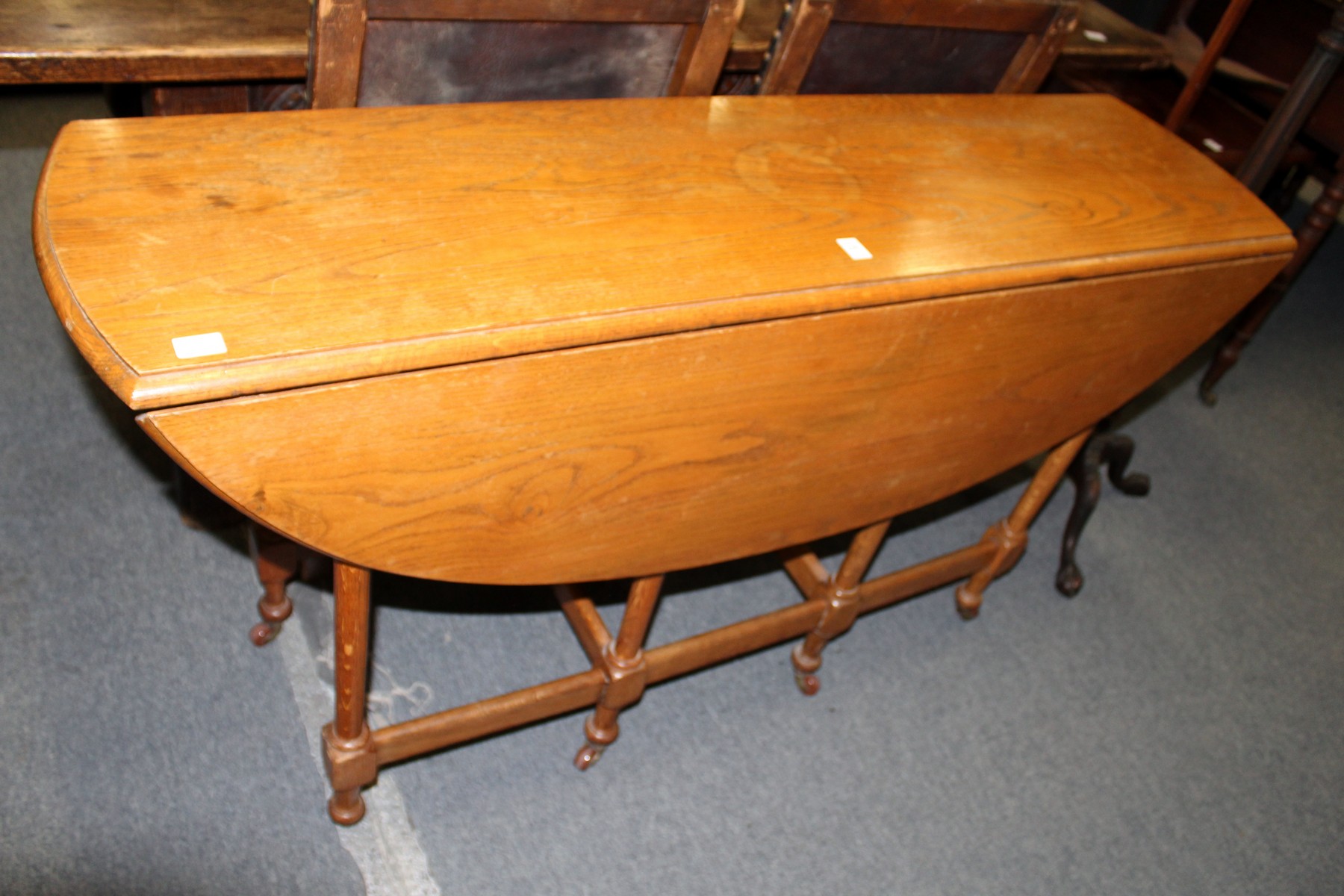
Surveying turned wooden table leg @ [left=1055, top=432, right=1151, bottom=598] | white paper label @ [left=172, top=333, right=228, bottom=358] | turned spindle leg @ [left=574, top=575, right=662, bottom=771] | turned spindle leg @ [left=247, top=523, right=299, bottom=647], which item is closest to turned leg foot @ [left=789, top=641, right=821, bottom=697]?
turned spindle leg @ [left=574, top=575, right=662, bottom=771]

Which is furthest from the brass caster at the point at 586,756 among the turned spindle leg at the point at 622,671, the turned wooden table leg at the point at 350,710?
the turned wooden table leg at the point at 350,710

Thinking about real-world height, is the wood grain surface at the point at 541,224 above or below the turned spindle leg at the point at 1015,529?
above

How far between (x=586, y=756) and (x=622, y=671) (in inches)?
7.4

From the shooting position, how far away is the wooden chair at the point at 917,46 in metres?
1.51

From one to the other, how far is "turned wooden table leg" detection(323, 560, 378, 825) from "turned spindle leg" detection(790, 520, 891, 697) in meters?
0.76

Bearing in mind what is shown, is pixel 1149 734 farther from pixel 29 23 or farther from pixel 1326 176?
pixel 29 23

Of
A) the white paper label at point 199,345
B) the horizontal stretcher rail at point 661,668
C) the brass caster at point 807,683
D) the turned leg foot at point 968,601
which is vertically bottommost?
the brass caster at point 807,683

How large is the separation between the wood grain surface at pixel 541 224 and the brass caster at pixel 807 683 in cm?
84

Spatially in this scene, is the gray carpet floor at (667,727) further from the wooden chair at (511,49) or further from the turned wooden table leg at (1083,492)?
the wooden chair at (511,49)

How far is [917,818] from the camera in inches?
67.9

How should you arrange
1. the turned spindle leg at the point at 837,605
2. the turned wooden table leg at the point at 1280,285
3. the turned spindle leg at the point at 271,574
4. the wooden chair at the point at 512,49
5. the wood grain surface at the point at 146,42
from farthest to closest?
the turned wooden table leg at the point at 1280,285
the turned spindle leg at the point at 837,605
the turned spindle leg at the point at 271,574
the wood grain surface at the point at 146,42
the wooden chair at the point at 512,49

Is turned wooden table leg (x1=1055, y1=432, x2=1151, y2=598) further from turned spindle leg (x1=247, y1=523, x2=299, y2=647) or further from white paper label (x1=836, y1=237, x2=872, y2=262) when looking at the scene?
turned spindle leg (x1=247, y1=523, x2=299, y2=647)

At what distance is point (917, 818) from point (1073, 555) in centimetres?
77

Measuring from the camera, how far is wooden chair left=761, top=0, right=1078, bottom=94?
151 centimetres
